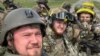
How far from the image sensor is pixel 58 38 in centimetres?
609

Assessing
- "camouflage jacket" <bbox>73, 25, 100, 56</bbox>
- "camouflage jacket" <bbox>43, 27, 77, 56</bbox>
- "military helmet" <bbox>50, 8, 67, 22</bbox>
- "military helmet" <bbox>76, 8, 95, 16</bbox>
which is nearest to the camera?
"camouflage jacket" <bbox>43, 27, 77, 56</bbox>

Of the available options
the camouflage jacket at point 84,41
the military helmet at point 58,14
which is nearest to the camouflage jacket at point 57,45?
the military helmet at point 58,14

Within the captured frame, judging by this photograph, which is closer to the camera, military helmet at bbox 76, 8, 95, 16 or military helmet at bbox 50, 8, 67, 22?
military helmet at bbox 50, 8, 67, 22

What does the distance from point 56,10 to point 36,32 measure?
9.44 feet

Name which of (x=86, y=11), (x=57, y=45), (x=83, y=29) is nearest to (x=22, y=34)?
(x=57, y=45)

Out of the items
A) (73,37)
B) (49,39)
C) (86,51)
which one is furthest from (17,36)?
(86,51)

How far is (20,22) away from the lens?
11.4 feet

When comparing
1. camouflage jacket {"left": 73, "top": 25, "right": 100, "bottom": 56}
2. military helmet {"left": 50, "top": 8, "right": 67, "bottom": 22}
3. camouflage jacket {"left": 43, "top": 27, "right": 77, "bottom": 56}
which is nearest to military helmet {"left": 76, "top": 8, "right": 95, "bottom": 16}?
camouflage jacket {"left": 73, "top": 25, "right": 100, "bottom": 56}

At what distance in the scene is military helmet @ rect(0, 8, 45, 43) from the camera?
3.47 metres

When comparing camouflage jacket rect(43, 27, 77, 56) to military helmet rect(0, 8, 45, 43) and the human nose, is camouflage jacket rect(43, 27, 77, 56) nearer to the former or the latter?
military helmet rect(0, 8, 45, 43)

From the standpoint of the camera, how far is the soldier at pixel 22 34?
3.38 metres

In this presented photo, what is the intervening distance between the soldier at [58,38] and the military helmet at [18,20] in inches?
94.0

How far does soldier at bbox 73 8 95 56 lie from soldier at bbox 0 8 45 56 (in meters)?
3.13

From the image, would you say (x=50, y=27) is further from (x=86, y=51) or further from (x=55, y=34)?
(x=86, y=51)
